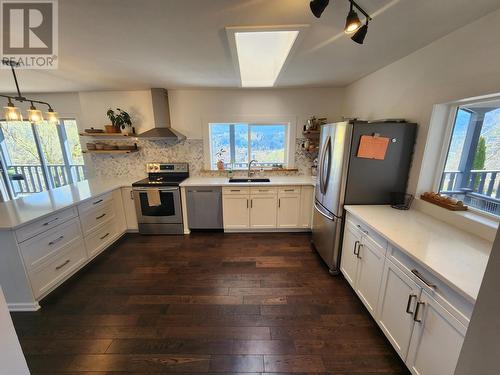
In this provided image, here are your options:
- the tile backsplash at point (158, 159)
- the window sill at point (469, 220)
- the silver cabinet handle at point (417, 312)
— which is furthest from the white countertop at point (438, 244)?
the tile backsplash at point (158, 159)

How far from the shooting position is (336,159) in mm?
2258

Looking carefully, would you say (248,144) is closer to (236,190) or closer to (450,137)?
(236,190)

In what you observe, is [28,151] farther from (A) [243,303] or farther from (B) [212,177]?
(A) [243,303]

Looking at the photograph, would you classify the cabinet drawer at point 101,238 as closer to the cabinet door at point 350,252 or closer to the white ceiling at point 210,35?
the white ceiling at point 210,35

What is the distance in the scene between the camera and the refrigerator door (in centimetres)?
235

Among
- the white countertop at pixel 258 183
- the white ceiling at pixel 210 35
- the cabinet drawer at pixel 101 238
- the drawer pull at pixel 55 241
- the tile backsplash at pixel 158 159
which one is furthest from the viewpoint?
the tile backsplash at pixel 158 159

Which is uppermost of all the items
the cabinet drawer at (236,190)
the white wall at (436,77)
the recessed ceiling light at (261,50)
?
the recessed ceiling light at (261,50)

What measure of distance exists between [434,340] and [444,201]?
46.3 inches

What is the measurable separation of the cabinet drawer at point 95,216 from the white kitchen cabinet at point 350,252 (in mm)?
3189

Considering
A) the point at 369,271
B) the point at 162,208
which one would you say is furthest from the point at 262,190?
the point at 369,271

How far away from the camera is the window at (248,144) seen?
149 inches

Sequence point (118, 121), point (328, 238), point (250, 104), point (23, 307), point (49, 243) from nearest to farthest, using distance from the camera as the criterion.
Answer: point (23, 307) → point (49, 243) → point (328, 238) → point (118, 121) → point (250, 104)

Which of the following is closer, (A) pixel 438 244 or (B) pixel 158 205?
(A) pixel 438 244

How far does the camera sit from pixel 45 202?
2.36 m
